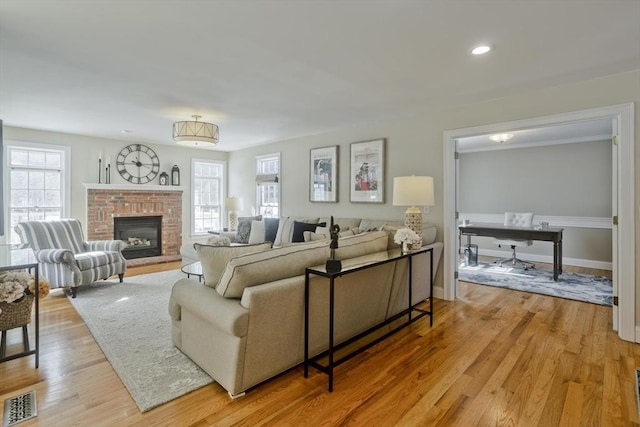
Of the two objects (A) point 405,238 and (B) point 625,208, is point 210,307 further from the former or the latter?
(B) point 625,208

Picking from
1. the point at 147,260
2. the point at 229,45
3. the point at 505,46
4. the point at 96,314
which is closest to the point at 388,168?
the point at 505,46

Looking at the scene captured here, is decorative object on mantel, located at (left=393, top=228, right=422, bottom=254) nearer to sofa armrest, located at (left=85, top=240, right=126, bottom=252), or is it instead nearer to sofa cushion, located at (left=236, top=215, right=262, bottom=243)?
sofa cushion, located at (left=236, top=215, right=262, bottom=243)

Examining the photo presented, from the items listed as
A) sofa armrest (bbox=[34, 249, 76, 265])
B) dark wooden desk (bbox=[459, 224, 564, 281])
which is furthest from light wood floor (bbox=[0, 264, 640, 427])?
dark wooden desk (bbox=[459, 224, 564, 281])

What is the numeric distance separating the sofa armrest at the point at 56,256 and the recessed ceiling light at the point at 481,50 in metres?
4.91

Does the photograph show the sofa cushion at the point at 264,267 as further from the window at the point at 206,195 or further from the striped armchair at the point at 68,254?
the window at the point at 206,195

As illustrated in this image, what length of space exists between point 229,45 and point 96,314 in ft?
10.3

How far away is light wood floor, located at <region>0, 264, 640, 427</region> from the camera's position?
74.2 inches

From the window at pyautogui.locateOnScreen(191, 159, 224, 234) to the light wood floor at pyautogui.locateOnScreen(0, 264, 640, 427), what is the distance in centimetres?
442

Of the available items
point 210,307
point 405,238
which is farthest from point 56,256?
point 405,238

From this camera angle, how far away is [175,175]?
7043 mm

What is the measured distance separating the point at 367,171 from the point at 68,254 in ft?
13.6

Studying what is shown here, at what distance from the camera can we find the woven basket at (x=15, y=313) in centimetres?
243

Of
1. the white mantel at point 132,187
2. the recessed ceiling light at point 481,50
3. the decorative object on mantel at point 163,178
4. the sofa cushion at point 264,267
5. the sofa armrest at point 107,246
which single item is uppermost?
the recessed ceiling light at point 481,50

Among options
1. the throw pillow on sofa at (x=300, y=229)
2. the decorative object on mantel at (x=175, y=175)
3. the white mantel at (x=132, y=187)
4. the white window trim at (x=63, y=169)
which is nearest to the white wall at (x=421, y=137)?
the throw pillow on sofa at (x=300, y=229)
